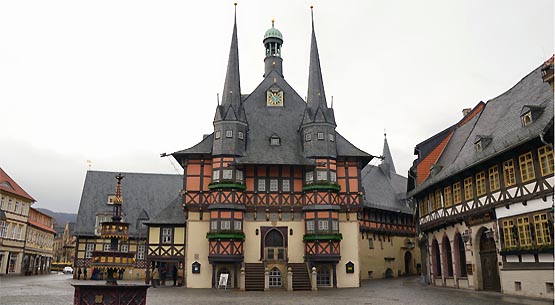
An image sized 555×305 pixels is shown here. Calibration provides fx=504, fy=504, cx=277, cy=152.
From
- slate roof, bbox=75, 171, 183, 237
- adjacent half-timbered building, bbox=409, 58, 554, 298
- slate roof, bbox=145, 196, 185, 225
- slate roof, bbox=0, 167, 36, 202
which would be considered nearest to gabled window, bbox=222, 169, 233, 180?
slate roof, bbox=145, 196, 185, 225

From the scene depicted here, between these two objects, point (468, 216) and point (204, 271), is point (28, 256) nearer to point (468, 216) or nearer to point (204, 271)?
point (204, 271)

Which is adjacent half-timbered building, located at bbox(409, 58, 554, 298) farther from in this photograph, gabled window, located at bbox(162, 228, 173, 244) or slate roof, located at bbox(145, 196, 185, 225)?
gabled window, located at bbox(162, 228, 173, 244)

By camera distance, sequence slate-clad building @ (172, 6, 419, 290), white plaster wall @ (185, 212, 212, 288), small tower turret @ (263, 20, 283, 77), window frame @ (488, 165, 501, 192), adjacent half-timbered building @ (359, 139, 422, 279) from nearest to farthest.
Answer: window frame @ (488, 165, 501, 192), slate-clad building @ (172, 6, 419, 290), white plaster wall @ (185, 212, 212, 288), adjacent half-timbered building @ (359, 139, 422, 279), small tower turret @ (263, 20, 283, 77)

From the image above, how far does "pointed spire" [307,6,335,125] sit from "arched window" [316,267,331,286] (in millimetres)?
10699

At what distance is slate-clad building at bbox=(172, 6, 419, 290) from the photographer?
3416 centimetres

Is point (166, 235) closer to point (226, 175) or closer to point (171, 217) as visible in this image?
point (171, 217)

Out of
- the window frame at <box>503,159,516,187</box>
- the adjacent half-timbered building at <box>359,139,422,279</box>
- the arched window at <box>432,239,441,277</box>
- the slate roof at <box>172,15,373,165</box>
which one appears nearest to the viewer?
the window frame at <box>503,159,516,187</box>

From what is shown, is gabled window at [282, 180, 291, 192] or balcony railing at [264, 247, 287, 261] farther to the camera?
gabled window at [282, 180, 291, 192]

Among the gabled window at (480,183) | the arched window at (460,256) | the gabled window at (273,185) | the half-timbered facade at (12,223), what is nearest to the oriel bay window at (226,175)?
the gabled window at (273,185)

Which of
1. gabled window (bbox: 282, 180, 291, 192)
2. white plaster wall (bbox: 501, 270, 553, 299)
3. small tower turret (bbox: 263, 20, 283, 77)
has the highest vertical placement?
small tower turret (bbox: 263, 20, 283, 77)

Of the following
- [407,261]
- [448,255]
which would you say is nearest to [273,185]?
[448,255]

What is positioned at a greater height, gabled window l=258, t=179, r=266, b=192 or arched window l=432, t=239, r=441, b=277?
gabled window l=258, t=179, r=266, b=192

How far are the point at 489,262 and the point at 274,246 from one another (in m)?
14.8

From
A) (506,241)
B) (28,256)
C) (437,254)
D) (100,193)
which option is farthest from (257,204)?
(28,256)
